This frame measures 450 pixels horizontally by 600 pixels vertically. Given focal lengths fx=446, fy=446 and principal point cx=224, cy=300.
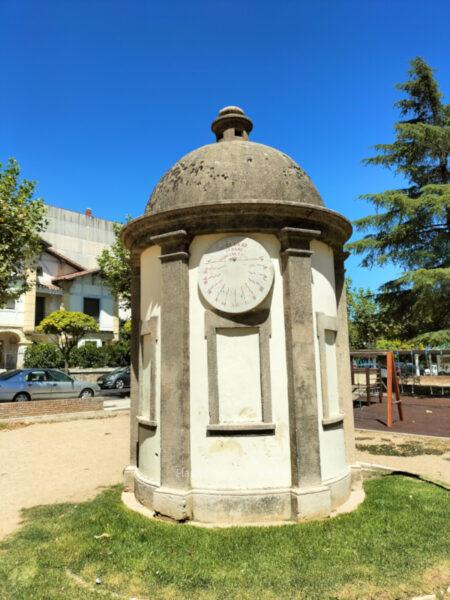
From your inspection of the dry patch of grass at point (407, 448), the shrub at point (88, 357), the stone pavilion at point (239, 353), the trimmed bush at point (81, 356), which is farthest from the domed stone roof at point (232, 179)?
the shrub at point (88, 357)

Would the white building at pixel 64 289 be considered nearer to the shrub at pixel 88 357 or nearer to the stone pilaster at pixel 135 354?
→ the shrub at pixel 88 357

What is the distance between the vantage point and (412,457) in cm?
954

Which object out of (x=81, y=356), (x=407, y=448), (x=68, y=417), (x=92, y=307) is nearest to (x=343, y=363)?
(x=407, y=448)

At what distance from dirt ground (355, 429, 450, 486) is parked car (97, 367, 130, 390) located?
1704cm

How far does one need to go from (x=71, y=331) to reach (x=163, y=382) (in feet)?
77.7

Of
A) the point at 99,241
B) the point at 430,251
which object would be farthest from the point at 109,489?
the point at 99,241

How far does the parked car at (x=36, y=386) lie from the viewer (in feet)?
60.7

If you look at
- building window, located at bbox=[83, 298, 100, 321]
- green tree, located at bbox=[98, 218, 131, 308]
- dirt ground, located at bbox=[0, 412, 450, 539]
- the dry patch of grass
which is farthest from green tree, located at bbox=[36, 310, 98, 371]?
the dry patch of grass

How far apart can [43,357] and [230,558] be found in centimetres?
2810

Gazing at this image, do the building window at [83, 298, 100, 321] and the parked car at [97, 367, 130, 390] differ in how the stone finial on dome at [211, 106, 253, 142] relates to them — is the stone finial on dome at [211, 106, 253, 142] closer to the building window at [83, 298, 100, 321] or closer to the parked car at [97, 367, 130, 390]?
the parked car at [97, 367, 130, 390]

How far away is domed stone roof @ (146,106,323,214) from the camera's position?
6203mm

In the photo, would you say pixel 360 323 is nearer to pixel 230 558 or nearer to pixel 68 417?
pixel 68 417

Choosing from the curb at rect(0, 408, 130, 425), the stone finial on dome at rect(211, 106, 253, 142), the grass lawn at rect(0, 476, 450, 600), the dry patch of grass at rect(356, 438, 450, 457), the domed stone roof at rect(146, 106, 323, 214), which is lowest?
the dry patch of grass at rect(356, 438, 450, 457)

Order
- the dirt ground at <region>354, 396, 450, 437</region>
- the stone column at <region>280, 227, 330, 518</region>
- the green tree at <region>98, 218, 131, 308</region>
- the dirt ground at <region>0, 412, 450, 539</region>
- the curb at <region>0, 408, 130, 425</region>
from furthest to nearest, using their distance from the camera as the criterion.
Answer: the green tree at <region>98, 218, 131, 308</region> < the curb at <region>0, 408, 130, 425</region> < the dirt ground at <region>354, 396, 450, 437</region> < the dirt ground at <region>0, 412, 450, 539</region> < the stone column at <region>280, 227, 330, 518</region>
